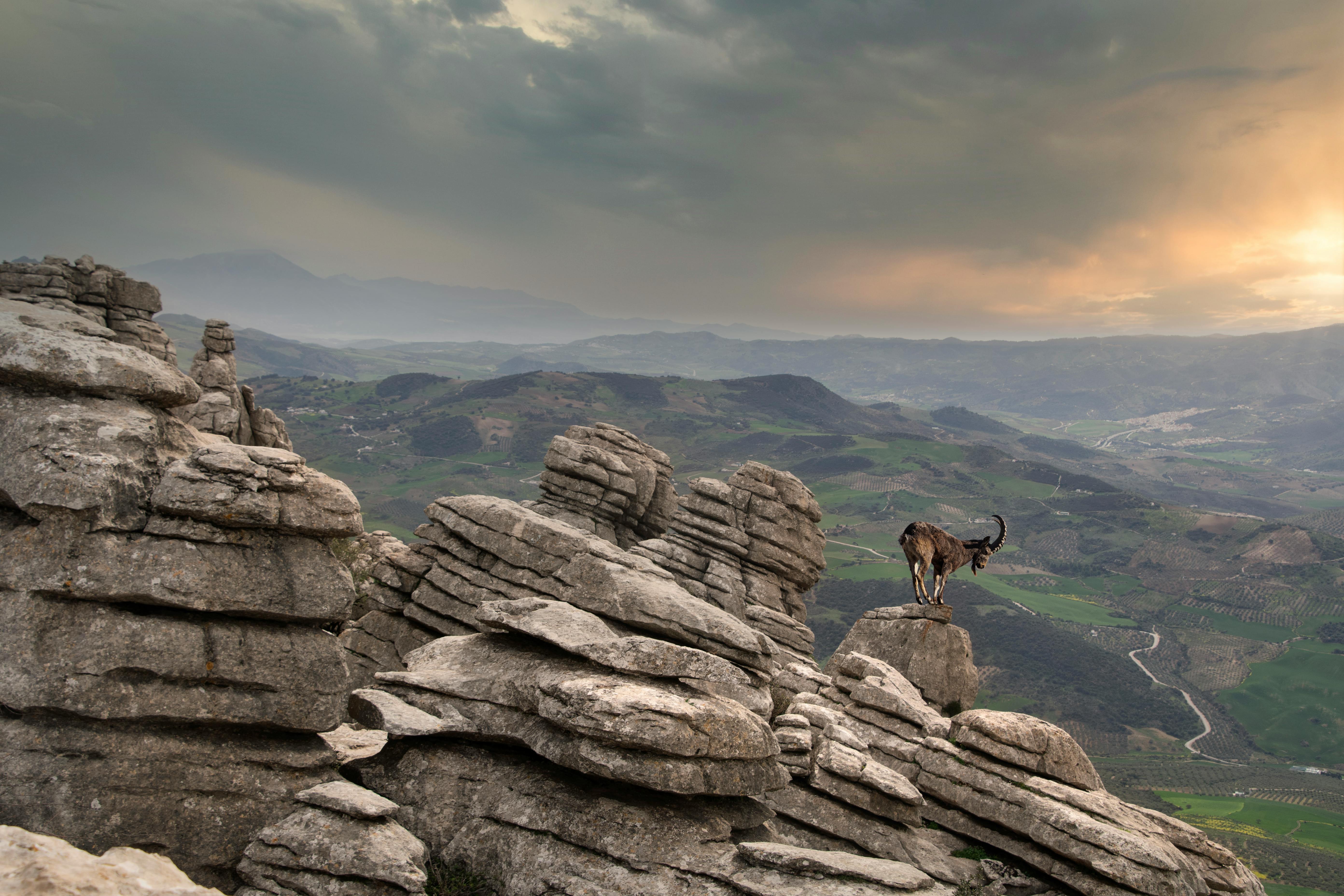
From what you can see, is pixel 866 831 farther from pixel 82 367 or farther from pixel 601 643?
pixel 82 367

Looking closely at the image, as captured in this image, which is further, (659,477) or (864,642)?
(659,477)

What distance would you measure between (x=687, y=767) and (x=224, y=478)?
1318 cm

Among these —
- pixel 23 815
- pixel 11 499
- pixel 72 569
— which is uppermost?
pixel 11 499

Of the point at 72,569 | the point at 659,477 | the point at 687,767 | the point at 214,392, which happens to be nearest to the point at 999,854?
the point at 687,767

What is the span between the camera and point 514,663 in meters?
19.9

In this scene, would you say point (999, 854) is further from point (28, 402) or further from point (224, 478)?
point (28, 402)

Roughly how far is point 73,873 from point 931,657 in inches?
1465

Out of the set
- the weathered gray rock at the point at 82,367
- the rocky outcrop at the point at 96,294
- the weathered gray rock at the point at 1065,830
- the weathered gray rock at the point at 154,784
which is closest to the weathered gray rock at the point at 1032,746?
the weathered gray rock at the point at 1065,830

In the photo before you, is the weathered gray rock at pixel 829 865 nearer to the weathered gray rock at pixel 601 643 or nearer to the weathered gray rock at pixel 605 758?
the weathered gray rock at pixel 605 758

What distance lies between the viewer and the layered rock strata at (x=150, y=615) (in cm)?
1347

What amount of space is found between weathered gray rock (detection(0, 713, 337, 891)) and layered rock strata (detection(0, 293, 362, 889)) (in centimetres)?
3

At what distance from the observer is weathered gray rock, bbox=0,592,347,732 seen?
13.4 metres

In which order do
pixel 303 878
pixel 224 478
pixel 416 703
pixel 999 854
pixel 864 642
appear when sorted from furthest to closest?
pixel 864 642, pixel 999 854, pixel 416 703, pixel 224 478, pixel 303 878

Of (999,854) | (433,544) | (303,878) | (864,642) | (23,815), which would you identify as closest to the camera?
(23,815)
